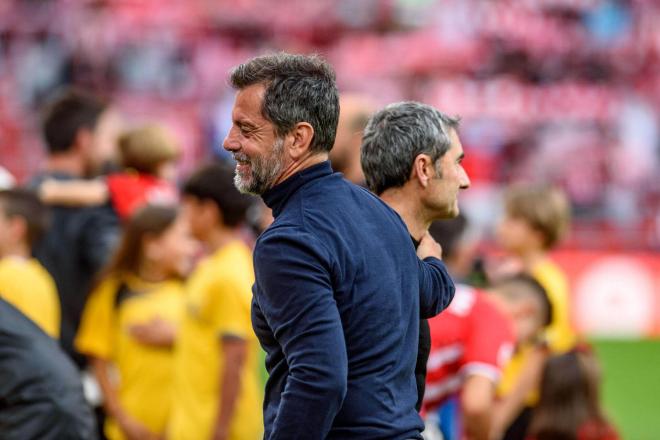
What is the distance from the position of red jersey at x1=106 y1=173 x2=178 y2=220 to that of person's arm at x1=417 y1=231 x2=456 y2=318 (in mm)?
2986

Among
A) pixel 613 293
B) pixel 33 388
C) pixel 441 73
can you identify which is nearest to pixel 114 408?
pixel 33 388

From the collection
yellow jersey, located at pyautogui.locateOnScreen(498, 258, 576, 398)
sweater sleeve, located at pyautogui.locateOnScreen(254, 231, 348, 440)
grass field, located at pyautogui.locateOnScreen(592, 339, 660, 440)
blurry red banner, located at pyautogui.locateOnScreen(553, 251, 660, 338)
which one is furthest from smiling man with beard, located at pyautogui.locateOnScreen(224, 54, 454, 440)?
blurry red banner, located at pyautogui.locateOnScreen(553, 251, 660, 338)

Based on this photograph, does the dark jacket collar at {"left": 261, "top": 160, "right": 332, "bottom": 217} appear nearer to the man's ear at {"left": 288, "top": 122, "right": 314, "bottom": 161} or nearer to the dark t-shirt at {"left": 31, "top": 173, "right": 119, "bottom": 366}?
the man's ear at {"left": 288, "top": 122, "right": 314, "bottom": 161}

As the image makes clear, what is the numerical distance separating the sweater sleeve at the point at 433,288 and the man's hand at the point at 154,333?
100 inches

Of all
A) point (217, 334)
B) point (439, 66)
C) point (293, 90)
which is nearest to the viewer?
point (293, 90)

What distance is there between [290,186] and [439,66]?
629 inches

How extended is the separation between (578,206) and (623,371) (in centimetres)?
570

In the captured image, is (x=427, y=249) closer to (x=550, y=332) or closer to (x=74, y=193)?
(x=550, y=332)

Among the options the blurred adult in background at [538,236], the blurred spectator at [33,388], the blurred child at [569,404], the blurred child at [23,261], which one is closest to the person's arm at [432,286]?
the blurred spectator at [33,388]

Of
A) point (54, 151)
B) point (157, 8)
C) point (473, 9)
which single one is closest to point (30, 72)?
point (157, 8)

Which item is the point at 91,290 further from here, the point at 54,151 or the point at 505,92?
the point at 505,92

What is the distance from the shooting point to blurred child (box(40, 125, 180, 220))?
5.82 metres

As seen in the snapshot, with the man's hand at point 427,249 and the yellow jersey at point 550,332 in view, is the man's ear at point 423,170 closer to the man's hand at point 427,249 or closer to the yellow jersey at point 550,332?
the man's hand at point 427,249

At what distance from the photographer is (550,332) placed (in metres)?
5.60
